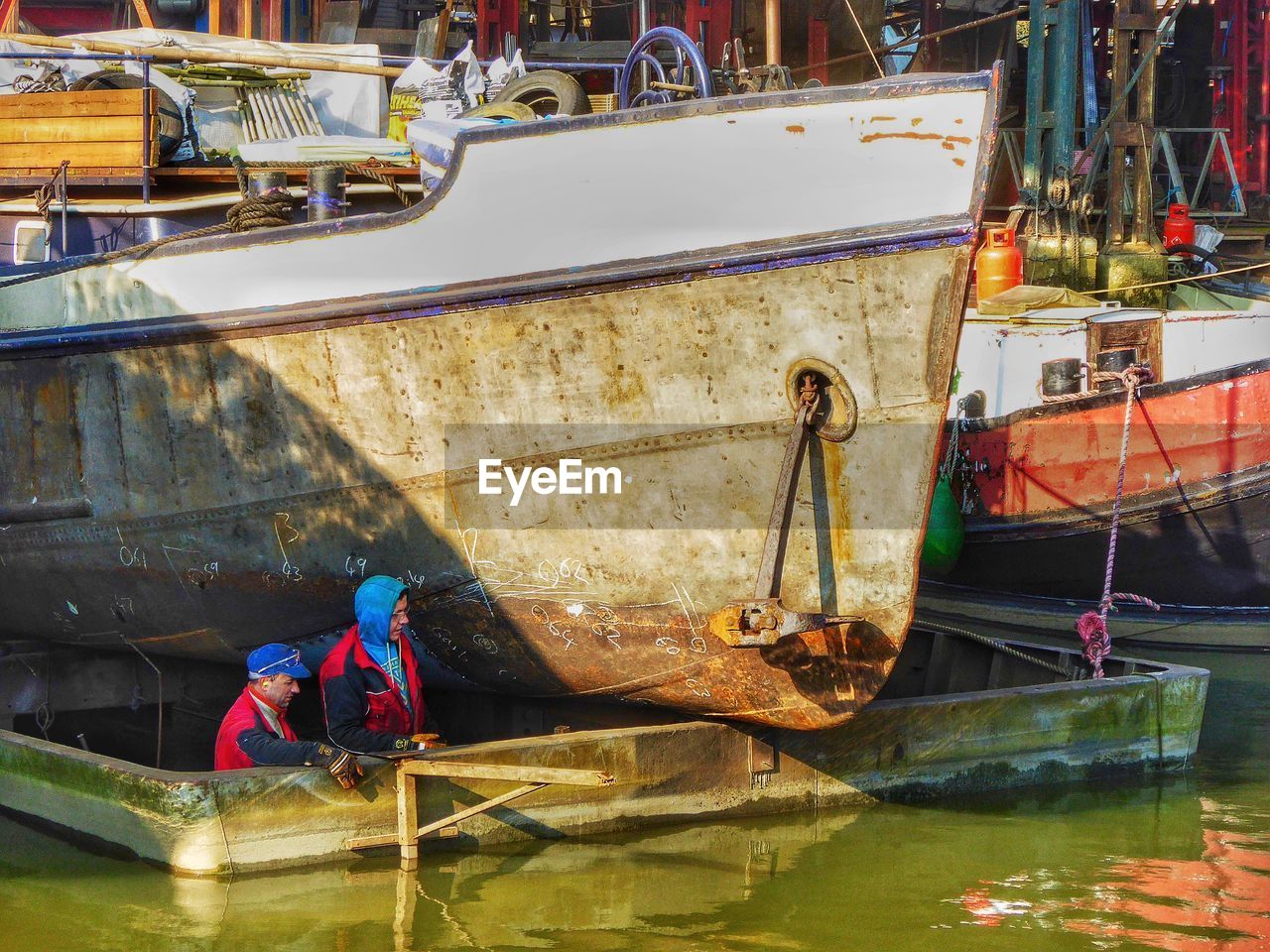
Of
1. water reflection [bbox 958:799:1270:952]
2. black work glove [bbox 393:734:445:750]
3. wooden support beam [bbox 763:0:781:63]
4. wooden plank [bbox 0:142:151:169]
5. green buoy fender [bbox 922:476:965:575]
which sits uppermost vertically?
wooden support beam [bbox 763:0:781:63]

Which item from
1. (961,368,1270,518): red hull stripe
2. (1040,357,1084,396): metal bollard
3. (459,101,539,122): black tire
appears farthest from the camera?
(1040,357,1084,396): metal bollard

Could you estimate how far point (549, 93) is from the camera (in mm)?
7699

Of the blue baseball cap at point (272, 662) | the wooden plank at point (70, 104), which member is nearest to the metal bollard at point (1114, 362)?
the blue baseball cap at point (272, 662)

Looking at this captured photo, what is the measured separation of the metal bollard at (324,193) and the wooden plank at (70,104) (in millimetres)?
1476

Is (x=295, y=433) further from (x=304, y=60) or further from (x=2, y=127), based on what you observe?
(x=304, y=60)

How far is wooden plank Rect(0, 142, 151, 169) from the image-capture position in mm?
7250

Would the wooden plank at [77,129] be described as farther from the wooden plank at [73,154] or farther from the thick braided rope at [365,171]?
the thick braided rope at [365,171]

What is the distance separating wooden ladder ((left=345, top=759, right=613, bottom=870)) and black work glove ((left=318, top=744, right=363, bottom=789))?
0.15 metres

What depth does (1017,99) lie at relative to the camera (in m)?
20.7

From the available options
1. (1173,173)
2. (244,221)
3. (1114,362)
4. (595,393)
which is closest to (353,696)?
(595,393)

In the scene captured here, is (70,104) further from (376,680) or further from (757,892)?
(757,892)

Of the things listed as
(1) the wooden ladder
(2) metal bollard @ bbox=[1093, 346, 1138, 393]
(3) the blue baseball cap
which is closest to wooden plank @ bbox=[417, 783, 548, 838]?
(1) the wooden ladder

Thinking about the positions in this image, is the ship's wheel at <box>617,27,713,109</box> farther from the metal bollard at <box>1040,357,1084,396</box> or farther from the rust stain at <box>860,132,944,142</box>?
the metal bollard at <box>1040,357,1084,396</box>

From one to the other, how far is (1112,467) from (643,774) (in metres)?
4.87
